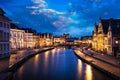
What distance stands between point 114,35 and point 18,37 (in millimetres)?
53674

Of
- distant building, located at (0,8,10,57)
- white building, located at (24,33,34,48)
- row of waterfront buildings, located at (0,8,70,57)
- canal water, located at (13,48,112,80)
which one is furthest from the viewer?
white building, located at (24,33,34,48)

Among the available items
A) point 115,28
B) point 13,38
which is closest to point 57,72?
point 115,28

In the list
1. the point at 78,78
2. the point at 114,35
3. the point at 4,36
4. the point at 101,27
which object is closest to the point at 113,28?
the point at 114,35

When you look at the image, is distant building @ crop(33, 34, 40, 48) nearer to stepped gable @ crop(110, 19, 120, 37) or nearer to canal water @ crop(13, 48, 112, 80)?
stepped gable @ crop(110, 19, 120, 37)

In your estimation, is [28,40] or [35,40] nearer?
[28,40]

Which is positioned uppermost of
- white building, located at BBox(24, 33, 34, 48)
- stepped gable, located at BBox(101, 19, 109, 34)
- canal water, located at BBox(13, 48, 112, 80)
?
stepped gable, located at BBox(101, 19, 109, 34)

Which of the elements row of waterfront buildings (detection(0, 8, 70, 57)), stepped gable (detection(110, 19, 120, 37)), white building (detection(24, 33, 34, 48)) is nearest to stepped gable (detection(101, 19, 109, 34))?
stepped gable (detection(110, 19, 120, 37))

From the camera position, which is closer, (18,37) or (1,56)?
(1,56)

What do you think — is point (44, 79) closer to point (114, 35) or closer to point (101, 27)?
point (114, 35)

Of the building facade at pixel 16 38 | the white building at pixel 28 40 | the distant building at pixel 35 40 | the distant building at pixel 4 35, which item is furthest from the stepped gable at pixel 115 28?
the distant building at pixel 35 40

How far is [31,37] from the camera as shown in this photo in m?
134

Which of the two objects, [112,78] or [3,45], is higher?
[3,45]

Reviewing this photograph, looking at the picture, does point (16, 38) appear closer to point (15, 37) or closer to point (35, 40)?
point (15, 37)

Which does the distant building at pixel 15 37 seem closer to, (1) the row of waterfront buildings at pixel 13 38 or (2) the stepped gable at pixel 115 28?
(1) the row of waterfront buildings at pixel 13 38
